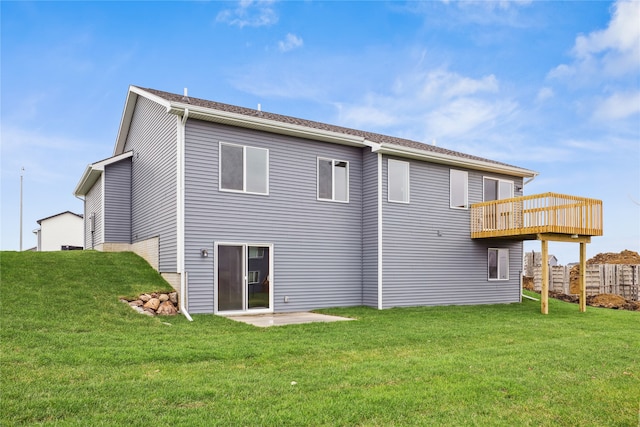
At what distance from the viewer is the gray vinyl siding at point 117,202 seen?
15.4m

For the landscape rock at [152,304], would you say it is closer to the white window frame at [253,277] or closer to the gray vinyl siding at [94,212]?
the white window frame at [253,277]

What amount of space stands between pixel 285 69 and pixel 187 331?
42.8 ft

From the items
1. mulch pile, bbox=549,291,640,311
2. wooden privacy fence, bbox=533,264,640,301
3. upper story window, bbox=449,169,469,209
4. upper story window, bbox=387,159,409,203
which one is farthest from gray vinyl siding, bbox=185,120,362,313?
wooden privacy fence, bbox=533,264,640,301

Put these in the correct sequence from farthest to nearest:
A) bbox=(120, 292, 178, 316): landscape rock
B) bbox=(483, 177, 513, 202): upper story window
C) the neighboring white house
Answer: the neighboring white house → bbox=(483, 177, 513, 202): upper story window → bbox=(120, 292, 178, 316): landscape rock

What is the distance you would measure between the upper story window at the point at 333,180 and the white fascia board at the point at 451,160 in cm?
116

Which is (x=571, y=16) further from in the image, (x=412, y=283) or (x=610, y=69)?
(x=412, y=283)

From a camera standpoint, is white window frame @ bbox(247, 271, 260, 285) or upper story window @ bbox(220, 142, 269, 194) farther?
white window frame @ bbox(247, 271, 260, 285)

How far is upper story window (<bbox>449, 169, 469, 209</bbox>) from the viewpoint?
15430mm

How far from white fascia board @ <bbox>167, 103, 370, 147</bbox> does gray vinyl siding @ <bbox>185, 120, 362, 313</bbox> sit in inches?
8.1

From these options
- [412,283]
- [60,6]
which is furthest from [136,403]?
[60,6]

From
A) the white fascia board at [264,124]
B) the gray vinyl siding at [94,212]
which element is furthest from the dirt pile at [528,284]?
the gray vinyl siding at [94,212]

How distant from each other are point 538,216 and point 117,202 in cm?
1363

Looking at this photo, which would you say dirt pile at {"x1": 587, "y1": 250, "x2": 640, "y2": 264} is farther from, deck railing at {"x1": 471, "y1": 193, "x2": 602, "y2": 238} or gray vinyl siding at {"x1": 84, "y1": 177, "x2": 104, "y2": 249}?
gray vinyl siding at {"x1": 84, "y1": 177, "x2": 104, "y2": 249}

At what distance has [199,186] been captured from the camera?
11.3m
